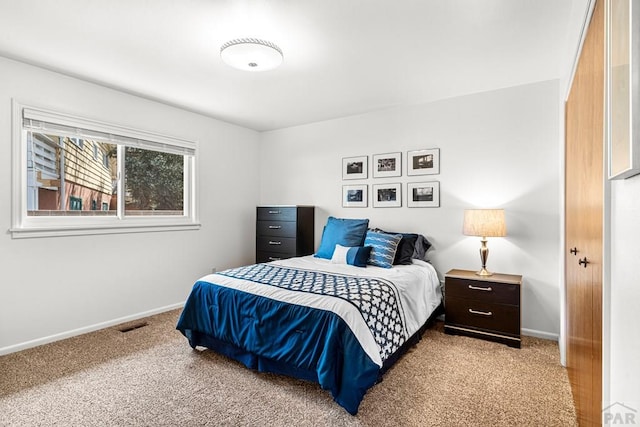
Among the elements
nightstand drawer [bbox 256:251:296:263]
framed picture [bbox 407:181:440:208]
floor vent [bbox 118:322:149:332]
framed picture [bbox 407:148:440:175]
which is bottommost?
floor vent [bbox 118:322:149:332]

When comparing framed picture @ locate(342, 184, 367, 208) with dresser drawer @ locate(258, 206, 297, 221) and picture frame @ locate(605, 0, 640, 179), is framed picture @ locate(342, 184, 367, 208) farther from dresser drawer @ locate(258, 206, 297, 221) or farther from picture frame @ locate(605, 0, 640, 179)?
picture frame @ locate(605, 0, 640, 179)

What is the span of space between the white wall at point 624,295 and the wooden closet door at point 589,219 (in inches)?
7.4

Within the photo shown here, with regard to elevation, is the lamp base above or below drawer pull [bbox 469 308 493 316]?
above

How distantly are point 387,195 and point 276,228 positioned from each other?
1.57m

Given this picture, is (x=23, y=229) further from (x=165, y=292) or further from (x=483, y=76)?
(x=483, y=76)

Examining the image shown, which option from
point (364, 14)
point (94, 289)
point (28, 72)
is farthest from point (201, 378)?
point (28, 72)

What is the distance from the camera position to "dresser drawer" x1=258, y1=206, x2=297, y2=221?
4473 mm

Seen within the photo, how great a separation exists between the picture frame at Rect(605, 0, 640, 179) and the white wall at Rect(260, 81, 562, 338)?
99.3 inches

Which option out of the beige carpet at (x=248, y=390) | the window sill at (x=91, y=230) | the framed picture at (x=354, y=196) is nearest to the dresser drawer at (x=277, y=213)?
the framed picture at (x=354, y=196)

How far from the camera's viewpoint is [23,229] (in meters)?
2.85

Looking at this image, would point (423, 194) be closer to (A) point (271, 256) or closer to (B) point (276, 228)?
(B) point (276, 228)

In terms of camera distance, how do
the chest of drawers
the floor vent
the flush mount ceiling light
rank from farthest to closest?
the chest of drawers, the floor vent, the flush mount ceiling light

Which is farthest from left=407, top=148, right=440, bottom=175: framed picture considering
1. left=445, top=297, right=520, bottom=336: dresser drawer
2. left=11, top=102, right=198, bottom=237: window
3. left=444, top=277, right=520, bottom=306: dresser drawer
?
left=11, top=102, right=198, bottom=237: window

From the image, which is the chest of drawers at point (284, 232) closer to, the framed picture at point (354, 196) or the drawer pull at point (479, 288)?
the framed picture at point (354, 196)
